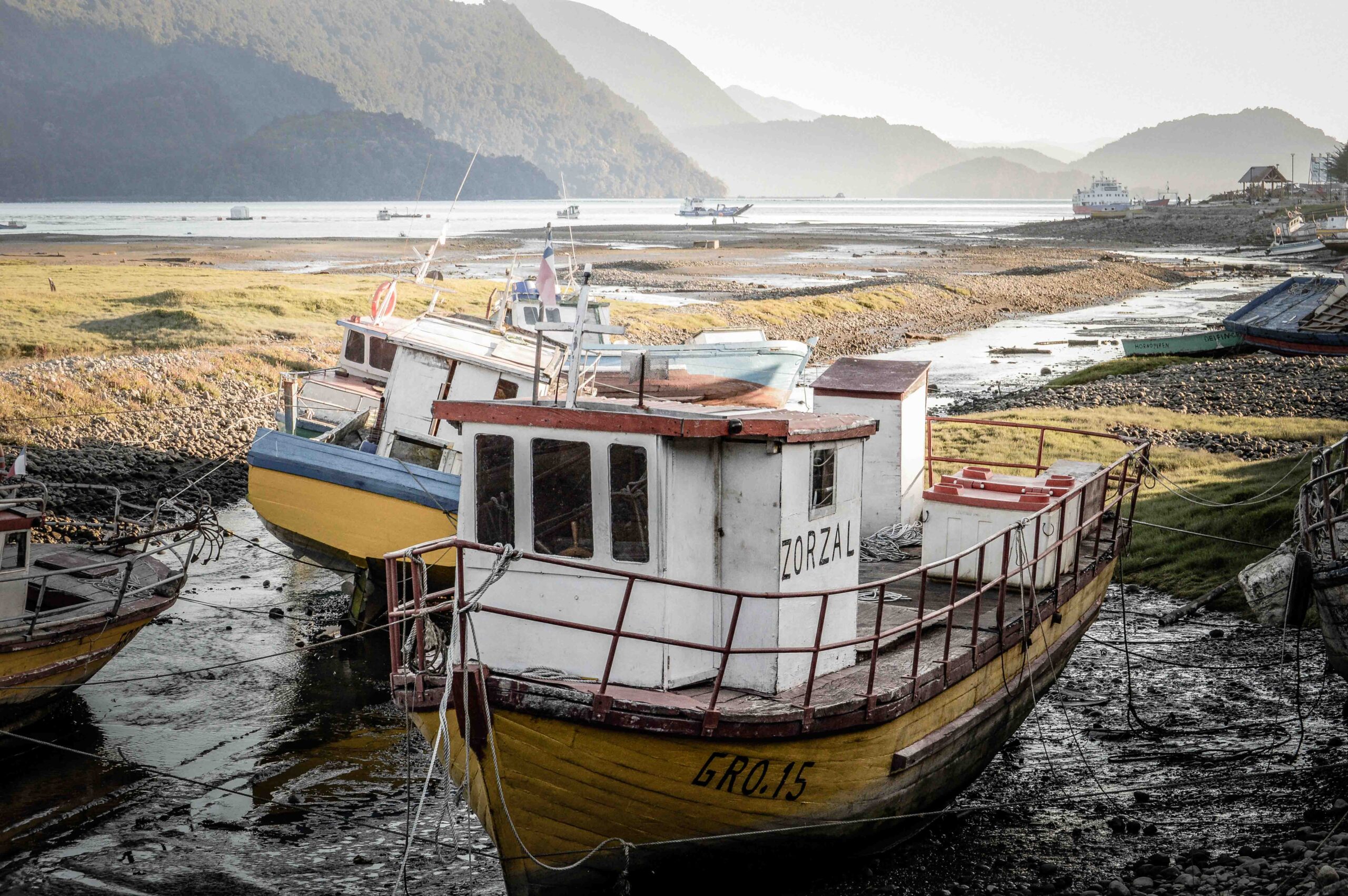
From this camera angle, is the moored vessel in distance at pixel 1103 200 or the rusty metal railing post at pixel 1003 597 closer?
the rusty metal railing post at pixel 1003 597

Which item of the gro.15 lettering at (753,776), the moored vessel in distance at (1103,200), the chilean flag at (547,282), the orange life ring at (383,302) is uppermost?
the moored vessel in distance at (1103,200)

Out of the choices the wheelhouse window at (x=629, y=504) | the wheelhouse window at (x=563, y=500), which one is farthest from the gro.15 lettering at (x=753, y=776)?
the wheelhouse window at (x=563, y=500)

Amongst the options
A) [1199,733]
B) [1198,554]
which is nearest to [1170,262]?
[1198,554]

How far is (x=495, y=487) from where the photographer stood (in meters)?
9.33

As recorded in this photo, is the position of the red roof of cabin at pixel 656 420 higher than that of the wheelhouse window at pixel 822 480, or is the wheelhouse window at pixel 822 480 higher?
the red roof of cabin at pixel 656 420

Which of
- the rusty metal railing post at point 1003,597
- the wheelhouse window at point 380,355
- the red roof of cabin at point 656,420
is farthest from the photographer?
the wheelhouse window at point 380,355

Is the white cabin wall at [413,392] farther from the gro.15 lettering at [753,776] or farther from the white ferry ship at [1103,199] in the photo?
the white ferry ship at [1103,199]

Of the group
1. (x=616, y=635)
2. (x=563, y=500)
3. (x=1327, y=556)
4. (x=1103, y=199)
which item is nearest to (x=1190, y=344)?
(x=1327, y=556)

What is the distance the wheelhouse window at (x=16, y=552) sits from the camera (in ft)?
A: 42.8

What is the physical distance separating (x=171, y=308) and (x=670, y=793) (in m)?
39.1

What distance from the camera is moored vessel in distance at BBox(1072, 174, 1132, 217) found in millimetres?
175000

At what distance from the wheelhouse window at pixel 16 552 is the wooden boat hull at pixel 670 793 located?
23.0ft

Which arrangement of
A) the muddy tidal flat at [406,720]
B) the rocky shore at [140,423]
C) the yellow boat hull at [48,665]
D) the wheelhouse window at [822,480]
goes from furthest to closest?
the rocky shore at [140,423], the yellow boat hull at [48,665], the muddy tidal flat at [406,720], the wheelhouse window at [822,480]

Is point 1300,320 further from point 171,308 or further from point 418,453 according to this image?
point 171,308
